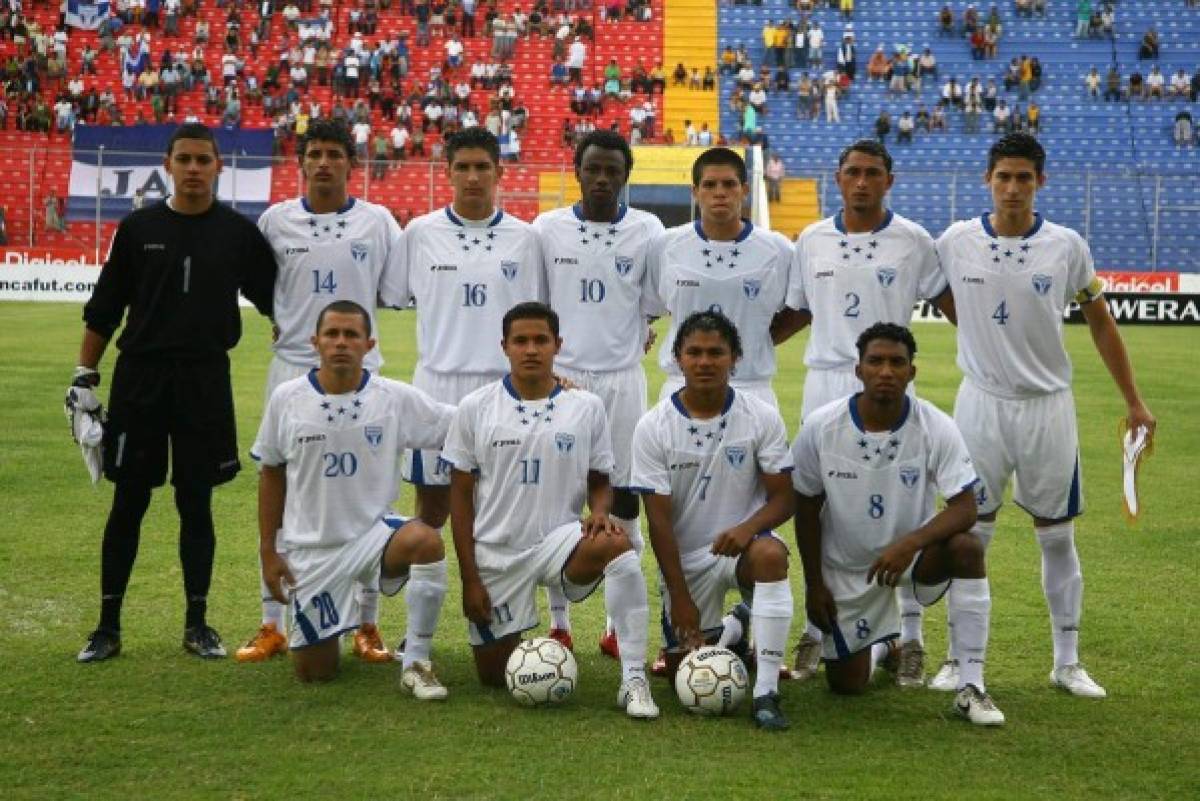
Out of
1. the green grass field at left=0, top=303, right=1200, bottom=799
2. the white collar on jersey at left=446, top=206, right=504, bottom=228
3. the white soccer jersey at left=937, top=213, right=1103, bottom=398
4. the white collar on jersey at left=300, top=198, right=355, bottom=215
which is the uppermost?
the white collar on jersey at left=300, top=198, right=355, bottom=215

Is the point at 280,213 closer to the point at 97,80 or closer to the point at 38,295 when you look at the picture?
the point at 38,295

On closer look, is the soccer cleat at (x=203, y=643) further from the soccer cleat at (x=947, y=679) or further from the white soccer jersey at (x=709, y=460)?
the soccer cleat at (x=947, y=679)

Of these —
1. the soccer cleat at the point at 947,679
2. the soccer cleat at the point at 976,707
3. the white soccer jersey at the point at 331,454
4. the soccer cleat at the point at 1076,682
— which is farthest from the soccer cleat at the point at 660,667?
the soccer cleat at the point at 1076,682

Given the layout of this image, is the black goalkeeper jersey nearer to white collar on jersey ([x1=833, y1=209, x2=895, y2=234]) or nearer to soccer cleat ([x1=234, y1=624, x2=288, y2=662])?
soccer cleat ([x1=234, y1=624, x2=288, y2=662])

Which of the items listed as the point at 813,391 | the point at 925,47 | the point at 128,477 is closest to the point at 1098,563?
the point at 813,391

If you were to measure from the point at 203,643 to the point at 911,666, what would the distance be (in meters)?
3.11

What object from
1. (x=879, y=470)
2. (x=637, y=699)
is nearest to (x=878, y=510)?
(x=879, y=470)

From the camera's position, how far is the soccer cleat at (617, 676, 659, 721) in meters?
5.94

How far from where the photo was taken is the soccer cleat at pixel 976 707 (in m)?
5.94

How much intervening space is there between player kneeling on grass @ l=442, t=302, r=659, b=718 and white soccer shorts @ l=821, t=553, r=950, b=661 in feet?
→ 3.24

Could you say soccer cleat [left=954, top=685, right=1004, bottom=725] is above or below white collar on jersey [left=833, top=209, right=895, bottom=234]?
below

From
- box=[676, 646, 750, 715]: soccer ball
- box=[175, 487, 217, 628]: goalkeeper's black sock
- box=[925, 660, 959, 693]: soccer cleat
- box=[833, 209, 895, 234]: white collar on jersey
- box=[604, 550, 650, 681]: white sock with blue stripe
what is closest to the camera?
box=[676, 646, 750, 715]: soccer ball

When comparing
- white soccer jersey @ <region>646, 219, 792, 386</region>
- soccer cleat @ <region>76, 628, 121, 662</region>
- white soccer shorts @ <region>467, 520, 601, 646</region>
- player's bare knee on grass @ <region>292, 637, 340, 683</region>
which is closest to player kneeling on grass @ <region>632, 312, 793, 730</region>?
white soccer shorts @ <region>467, 520, 601, 646</region>

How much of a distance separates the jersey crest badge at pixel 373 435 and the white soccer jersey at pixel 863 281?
2.03m
